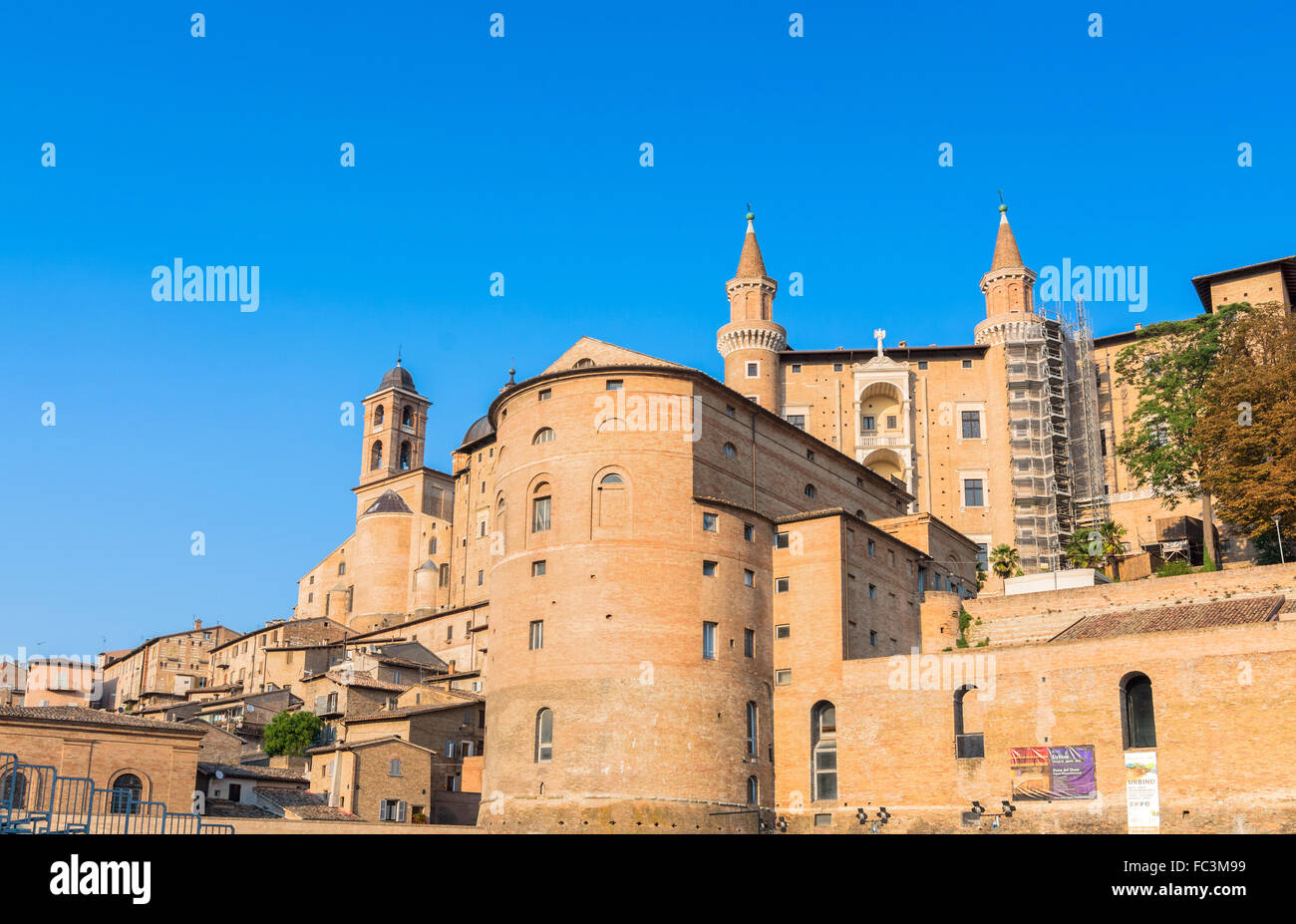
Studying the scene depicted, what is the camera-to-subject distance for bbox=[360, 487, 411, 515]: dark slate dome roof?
3504 inches

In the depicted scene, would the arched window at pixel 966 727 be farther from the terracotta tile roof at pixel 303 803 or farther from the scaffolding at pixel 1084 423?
the scaffolding at pixel 1084 423

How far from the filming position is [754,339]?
74.8 metres

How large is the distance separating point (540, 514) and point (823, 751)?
516 inches

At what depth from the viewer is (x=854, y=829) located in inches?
1622

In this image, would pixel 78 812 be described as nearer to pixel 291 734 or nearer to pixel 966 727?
pixel 291 734

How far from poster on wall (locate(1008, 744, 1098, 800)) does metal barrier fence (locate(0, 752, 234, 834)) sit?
23236 millimetres

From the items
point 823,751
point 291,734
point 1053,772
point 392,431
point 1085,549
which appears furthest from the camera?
point 392,431

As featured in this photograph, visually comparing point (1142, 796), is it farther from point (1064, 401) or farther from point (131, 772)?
point (1064, 401)

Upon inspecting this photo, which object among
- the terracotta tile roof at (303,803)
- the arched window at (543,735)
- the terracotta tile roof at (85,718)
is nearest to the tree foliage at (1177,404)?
the arched window at (543,735)

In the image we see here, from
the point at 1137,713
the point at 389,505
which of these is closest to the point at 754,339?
the point at 389,505

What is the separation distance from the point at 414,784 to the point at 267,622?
41.1 meters

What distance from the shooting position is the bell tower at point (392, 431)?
98000 mm

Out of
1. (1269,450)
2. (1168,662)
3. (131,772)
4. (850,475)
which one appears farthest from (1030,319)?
(131,772)

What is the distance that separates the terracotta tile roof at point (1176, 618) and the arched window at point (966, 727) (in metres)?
3.35
